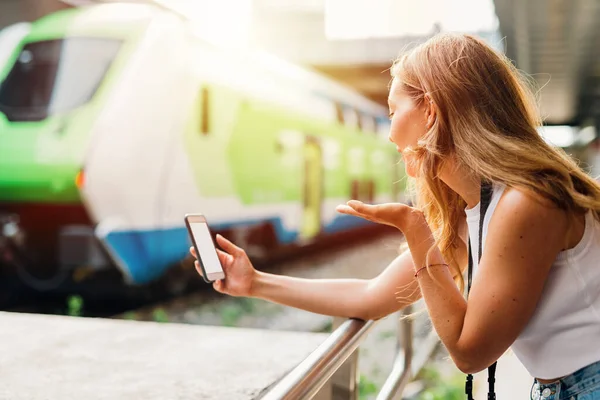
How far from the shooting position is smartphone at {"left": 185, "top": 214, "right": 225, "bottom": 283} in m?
1.62

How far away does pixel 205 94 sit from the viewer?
6.82 m

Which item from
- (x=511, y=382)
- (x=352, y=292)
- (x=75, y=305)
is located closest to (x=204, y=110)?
(x=75, y=305)

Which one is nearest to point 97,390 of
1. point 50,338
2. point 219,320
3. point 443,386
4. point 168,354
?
point 168,354

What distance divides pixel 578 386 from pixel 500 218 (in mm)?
344

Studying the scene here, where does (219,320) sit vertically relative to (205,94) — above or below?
below

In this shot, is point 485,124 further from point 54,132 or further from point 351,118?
point 351,118

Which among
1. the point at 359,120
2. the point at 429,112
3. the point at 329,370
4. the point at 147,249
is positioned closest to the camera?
the point at 329,370

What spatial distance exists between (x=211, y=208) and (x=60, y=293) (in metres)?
1.94

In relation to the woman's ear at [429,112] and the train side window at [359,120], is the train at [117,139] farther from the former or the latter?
the woman's ear at [429,112]

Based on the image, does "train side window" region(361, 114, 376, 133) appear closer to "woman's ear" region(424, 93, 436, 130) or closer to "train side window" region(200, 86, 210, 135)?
"train side window" region(200, 86, 210, 135)

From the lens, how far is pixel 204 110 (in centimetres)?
682

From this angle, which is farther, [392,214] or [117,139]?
[117,139]

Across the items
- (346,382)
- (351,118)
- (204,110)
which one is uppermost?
(346,382)

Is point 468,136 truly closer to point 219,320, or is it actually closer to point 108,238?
point 108,238
